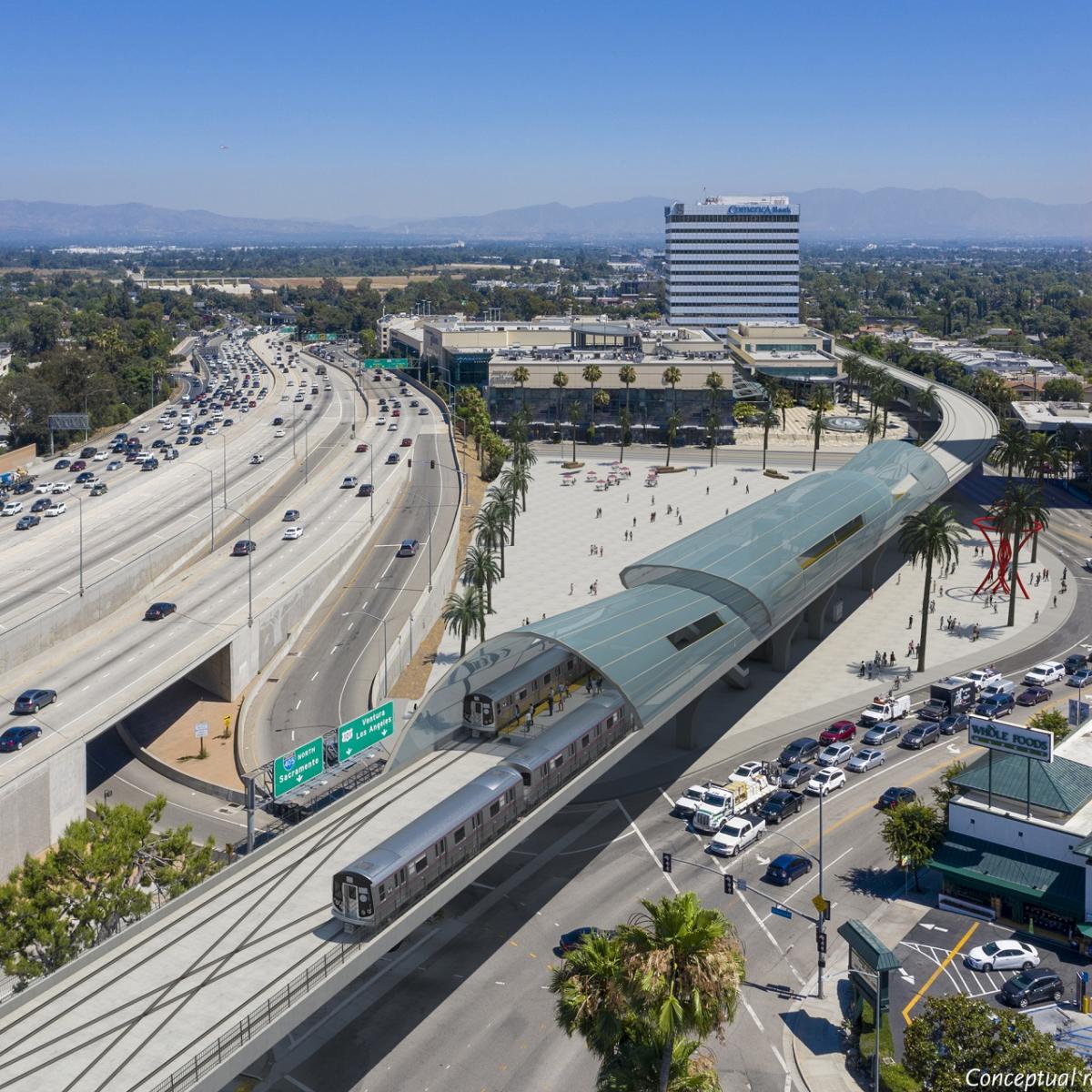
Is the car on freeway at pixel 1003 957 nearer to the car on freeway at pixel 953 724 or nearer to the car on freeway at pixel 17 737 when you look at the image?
the car on freeway at pixel 953 724

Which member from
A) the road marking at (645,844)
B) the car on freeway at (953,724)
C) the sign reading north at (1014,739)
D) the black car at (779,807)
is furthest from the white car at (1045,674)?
the road marking at (645,844)

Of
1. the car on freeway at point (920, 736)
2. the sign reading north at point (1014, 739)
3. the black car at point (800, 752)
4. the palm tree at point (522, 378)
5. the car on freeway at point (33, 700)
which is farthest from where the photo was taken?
the palm tree at point (522, 378)

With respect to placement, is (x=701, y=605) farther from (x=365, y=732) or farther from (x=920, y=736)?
(x=365, y=732)

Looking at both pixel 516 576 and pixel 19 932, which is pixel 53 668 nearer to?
pixel 19 932

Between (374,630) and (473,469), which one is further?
(473,469)

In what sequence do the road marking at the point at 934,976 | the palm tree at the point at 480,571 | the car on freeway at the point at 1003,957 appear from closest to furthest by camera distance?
the road marking at the point at 934,976
the car on freeway at the point at 1003,957
the palm tree at the point at 480,571

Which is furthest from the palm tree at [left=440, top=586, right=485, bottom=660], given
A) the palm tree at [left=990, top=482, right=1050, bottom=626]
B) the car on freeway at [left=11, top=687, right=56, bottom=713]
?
the palm tree at [left=990, top=482, right=1050, bottom=626]

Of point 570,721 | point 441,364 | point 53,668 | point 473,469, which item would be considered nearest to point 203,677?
point 53,668
